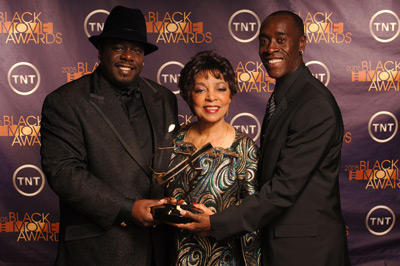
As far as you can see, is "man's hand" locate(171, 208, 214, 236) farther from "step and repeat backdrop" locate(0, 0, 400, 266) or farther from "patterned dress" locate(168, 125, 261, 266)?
"step and repeat backdrop" locate(0, 0, 400, 266)

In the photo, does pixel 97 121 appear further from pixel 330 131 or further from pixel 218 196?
pixel 330 131

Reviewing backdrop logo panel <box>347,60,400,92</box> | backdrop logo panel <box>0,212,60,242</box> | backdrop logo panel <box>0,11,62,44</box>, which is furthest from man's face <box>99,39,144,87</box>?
backdrop logo panel <box>347,60,400,92</box>

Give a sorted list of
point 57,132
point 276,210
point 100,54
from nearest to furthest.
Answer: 1. point 276,210
2. point 57,132
3. point 100,54

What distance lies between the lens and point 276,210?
1.99 metres

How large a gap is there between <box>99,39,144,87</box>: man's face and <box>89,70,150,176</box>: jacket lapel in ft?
0.34

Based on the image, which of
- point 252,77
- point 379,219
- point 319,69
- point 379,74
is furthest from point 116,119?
point 379,219

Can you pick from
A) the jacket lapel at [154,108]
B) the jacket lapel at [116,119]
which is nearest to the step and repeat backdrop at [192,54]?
the jacket lapel at [154,108]

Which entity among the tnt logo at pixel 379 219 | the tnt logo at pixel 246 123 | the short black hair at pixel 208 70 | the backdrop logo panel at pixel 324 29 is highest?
the backdrop logo panel at pixel 324 29

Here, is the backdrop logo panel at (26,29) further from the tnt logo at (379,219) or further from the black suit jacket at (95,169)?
the tnt logo at (379,219)

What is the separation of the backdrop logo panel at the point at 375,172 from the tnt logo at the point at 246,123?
899 millimetres

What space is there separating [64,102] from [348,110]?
2632 mm

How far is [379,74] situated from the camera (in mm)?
3842

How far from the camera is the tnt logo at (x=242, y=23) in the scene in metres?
3.78

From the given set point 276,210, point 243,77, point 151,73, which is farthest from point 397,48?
point 276,210
